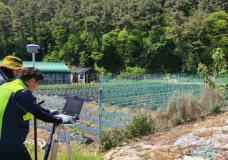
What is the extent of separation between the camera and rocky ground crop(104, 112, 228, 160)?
6.17m

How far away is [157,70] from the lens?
5056 centimetres

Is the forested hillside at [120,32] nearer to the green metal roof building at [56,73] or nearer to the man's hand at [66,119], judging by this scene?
the green metal roof building at [56,73]

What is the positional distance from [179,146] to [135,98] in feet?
8.43

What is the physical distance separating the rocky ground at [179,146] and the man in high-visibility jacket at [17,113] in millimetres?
3064

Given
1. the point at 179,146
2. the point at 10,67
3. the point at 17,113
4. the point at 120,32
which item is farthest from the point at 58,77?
the point at 17,113

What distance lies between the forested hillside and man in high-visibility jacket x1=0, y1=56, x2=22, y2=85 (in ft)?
126

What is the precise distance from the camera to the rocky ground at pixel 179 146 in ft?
20.2

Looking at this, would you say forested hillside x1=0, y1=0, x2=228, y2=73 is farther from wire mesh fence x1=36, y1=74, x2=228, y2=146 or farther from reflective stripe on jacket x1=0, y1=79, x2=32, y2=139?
reflective stripe on jacket x1=0, y1=79, x2=32, y2=139

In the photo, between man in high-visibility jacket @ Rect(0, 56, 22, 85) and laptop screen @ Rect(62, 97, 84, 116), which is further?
laptop screen @ Rect(62, 97, 84, 116)

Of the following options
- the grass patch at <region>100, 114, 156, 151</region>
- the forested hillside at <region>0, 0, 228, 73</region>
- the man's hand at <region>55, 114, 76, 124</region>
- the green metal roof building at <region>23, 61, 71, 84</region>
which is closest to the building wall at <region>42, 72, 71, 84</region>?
the green metal roof building at <region>23, 61, 71, 84</region>

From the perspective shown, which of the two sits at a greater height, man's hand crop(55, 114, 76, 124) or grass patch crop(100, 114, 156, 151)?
man's hand crop(55, 114, 76, 124)

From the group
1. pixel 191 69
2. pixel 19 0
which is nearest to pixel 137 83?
pixel 191 69

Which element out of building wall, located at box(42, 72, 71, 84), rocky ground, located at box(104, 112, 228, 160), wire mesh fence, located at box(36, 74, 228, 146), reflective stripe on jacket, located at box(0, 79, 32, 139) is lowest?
building wall, located at box(42, 72, 71, 84)

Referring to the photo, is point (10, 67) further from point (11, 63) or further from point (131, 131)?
point (131, 131)
